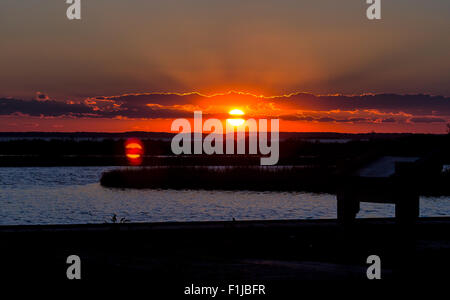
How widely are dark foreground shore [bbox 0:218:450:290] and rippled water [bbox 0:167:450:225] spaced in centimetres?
1306

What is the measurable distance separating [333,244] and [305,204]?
20762 millimetres

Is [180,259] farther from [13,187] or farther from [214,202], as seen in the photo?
[13,187]

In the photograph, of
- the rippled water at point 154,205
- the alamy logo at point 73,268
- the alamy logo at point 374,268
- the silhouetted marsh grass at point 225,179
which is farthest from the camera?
the silhouetted marsh grass at point 225,179

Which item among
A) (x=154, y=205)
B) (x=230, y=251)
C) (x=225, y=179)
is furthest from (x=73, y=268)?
(x=225, y=179)

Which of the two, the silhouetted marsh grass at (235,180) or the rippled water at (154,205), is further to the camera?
the silhouetted marsh grass at (235,180)

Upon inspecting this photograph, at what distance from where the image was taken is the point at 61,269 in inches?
377

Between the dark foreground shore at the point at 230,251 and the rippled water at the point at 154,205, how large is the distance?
13.1 m

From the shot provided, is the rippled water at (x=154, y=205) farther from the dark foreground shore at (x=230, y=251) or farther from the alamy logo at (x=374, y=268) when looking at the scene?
the alamy logo at (x=374, y=268)

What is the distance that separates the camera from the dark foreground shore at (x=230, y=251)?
9.28 metres

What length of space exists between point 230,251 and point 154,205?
815 inches

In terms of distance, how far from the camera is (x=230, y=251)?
463 inches

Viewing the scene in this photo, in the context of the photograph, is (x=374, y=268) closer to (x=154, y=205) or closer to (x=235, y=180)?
(x=154, y=205)

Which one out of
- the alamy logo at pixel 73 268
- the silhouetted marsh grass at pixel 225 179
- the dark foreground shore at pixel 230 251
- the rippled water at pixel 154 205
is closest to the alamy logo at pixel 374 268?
the dark foreground shore at pixel 230 251
